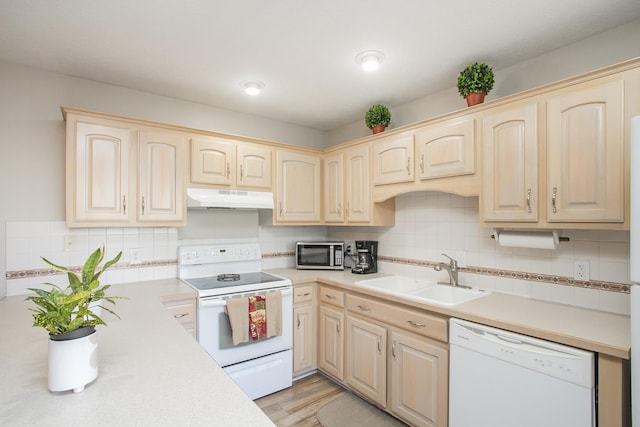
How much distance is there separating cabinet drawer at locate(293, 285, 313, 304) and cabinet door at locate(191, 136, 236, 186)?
1.09 metres

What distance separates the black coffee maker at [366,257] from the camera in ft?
9.83

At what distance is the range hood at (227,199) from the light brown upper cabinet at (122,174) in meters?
0.10

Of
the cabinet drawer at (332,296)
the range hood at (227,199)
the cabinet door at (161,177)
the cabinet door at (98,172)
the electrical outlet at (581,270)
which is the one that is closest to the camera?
the electrical outlet at (581,270)

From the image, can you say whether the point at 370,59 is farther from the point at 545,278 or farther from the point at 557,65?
the point at 545,278

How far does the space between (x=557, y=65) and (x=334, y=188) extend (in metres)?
1.91

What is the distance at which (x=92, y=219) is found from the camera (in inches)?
86.0

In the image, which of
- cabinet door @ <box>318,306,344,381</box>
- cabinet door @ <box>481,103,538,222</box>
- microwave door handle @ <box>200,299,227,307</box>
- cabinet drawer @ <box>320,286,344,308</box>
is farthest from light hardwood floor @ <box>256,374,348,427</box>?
cabinet door @ <box>481,103,538,222</box>

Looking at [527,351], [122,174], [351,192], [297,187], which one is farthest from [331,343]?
[122,174]

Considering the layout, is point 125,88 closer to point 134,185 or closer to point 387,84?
point 134,185

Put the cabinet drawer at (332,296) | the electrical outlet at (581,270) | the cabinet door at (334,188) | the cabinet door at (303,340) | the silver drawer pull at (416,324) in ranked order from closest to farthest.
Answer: the electrical outlet at (581,270) < the silver drawer pull at (416,324) < the cabinet drawer at (332,296) < the cabinet door at (303,340) < the cabinet door at (334,188)

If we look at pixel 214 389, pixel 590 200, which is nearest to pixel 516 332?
pixel 590 200

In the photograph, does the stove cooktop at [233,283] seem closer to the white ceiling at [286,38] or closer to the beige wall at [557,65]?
the white ceiling at [286,38]

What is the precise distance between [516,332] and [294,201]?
209 cm

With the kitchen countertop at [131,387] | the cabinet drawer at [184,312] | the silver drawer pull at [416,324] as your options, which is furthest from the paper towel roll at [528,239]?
the cabinet drawer at [184,312]
